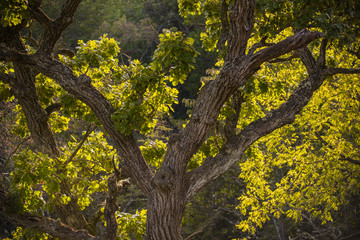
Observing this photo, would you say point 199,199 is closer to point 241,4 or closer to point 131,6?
point 241,4

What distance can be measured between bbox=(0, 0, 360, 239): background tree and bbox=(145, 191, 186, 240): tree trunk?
11 mm

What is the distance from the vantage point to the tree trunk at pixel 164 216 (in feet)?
12.3

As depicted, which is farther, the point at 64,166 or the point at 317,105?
the point at 317,105

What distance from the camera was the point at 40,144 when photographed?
517cm

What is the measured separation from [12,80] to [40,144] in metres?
1.00

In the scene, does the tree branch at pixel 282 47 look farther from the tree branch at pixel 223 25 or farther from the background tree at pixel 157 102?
the tree branch at pixel 223 25

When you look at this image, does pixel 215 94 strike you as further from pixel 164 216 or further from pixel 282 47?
pixel 164 216

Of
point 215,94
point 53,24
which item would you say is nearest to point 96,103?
point 53,24

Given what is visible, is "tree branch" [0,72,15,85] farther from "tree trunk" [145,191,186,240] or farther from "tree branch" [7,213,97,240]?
"tree trunk" [145,191,186,240]

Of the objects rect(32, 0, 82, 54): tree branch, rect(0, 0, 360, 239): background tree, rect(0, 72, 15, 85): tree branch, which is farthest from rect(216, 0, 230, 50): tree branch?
rect(0, 72, 15, 85): tree branch

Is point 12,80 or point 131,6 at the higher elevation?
point 131,6

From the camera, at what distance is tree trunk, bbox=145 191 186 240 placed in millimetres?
3740

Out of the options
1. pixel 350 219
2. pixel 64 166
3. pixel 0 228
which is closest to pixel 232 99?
pixel 64 166

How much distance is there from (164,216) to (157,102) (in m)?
1.70
